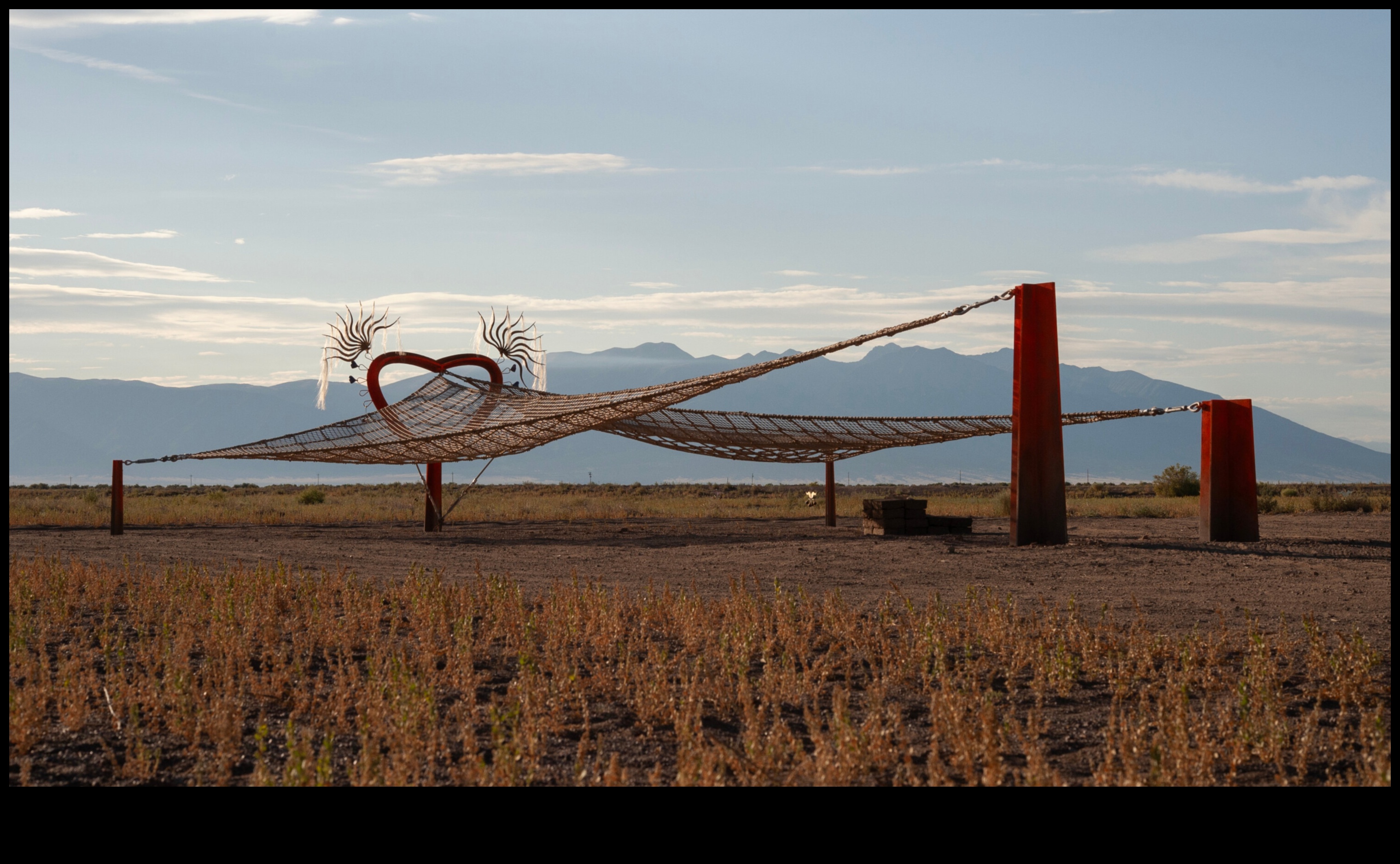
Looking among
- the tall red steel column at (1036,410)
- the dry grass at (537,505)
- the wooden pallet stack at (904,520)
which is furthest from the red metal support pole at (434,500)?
the tall red steel column at (1036,410)

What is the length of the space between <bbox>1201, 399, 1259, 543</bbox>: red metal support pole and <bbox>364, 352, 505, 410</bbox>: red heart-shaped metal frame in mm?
13470

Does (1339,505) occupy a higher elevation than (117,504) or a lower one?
lower

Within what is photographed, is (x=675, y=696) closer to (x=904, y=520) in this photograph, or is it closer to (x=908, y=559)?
(x=908, y=559)

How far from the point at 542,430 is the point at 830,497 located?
27.8 feet

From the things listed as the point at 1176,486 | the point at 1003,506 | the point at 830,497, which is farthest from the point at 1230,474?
the point at 1176,486

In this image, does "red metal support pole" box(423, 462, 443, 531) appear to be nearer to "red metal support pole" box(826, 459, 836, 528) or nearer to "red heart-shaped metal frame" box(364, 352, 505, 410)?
"red heart-shaped metal frame" box(364, 352, 505, 410)

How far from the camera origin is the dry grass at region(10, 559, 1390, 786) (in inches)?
167

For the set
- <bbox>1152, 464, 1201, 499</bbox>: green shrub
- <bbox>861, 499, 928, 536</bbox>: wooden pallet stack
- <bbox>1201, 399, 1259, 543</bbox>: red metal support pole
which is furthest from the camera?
<bbox>1152, 464, 1201, 499</bbox>: green shrub

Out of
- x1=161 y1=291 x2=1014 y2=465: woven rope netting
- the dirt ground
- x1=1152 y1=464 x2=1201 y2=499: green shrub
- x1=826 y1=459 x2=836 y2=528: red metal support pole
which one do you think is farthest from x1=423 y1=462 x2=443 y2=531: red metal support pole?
x1=1152 y1=464 x2=1201 y2=499: green shrub

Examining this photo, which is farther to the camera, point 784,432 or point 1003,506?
point 1003,506

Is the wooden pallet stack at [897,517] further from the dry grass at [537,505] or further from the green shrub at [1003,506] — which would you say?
the green shrub at [1003,506]

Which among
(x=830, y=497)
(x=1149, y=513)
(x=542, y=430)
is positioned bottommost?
(x=1149, y=513)

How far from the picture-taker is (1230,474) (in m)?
14.2

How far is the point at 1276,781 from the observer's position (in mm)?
4156
